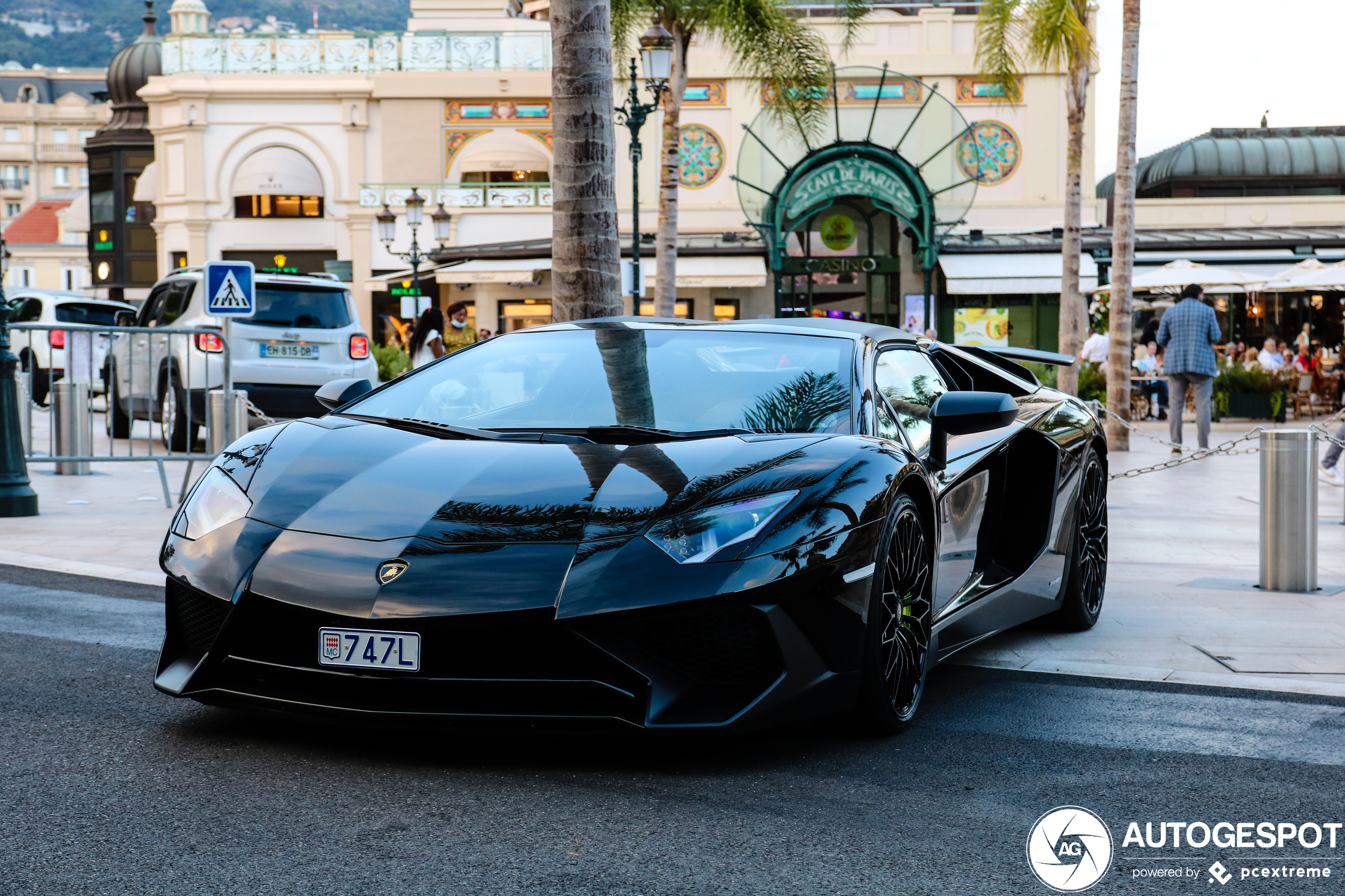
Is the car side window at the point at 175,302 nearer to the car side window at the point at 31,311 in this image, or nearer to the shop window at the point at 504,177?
the car side window at the point at 31,311

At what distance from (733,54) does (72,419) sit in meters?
14.5

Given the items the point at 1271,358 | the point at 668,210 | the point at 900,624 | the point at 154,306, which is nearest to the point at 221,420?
the point at 154,306

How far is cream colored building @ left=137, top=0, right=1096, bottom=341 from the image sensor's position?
38.0 m

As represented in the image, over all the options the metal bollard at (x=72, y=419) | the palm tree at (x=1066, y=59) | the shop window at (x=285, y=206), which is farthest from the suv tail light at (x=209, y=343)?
the shop window at (x=285, y=206)

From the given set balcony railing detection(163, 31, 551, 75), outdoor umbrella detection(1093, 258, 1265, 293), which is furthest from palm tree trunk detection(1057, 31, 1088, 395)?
balcony railing detection(163, 31, 551, 75)

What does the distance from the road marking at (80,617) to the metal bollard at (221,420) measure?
3992 millimetres

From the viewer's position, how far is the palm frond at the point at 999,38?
2069 centimetres

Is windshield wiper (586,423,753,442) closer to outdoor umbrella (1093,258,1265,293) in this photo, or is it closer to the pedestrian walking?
the pedestrian walking

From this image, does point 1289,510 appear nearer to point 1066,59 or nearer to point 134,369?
point 134,369

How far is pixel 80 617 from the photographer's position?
608cm

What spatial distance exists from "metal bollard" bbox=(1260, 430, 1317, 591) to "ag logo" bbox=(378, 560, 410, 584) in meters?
5.11

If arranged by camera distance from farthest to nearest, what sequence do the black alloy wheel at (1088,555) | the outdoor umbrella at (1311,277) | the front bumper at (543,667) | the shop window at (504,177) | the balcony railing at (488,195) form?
1. the shop window at (504,177)
2. the balcony railing at (488,195)
3. the outdoor umbrella at (1311,277)
4. the black alloy wheel at (1088,555)
5. the front bumper at (543,667)

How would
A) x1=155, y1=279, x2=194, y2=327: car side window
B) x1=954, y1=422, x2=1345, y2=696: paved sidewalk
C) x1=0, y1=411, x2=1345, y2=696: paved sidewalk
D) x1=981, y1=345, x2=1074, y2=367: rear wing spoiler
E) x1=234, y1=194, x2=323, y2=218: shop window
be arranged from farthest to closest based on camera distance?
x1=234, y1=194, x2=323, y2=218: shop window, x1=155, y1=279, x2=194, y2=327: car side window, x1=981, y1=345, x2=1074, y2=367: rear wing spoiler, x1=0, y1=411, x2=1345, y2=696: paved sidewalk, x1=954, y1=422, x2=1345, y2=696: paved sidewalk

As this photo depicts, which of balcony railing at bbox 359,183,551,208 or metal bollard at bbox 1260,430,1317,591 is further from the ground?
balcony railing at bbox 359,183,551,208
